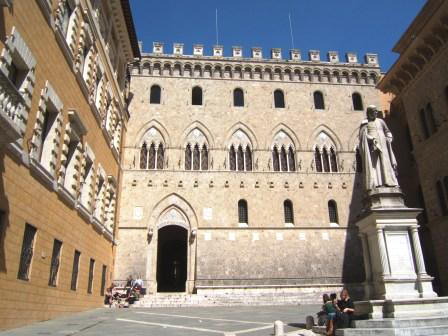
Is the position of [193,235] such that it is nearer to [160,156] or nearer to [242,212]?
[242,212]

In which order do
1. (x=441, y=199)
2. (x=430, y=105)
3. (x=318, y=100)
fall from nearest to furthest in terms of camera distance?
(x=441, y=199) < (x=430, y=105) < (x=318, y=100)

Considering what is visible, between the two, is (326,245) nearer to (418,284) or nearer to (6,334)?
(418,284)

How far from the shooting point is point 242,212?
2270 cm

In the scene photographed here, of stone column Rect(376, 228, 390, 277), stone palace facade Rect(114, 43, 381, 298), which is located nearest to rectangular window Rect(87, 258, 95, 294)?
stone palace facade Rect(114, 43, 381, 298)

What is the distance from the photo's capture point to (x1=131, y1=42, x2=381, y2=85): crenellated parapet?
2536 cm

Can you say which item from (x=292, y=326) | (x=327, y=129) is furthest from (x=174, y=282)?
(x=292, y=326)

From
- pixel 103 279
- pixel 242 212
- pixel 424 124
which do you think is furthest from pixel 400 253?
pixel 242 212

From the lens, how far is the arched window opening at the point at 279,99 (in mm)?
25609

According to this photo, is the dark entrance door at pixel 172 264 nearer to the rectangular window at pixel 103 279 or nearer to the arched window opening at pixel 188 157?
the arched window opening at pixel 188 157

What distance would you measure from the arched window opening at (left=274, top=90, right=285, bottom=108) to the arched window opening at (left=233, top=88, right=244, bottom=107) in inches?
86.5

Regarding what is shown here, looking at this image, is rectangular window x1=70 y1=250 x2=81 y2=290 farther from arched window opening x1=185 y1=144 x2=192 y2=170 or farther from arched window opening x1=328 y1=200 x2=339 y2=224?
arched window opening x1=328 y1=200 x2=339 y2=224

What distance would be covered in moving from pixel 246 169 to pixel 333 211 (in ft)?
18.6

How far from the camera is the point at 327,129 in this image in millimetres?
25000

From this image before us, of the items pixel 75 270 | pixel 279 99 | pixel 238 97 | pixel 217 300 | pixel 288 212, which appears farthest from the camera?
pixel 279 99
